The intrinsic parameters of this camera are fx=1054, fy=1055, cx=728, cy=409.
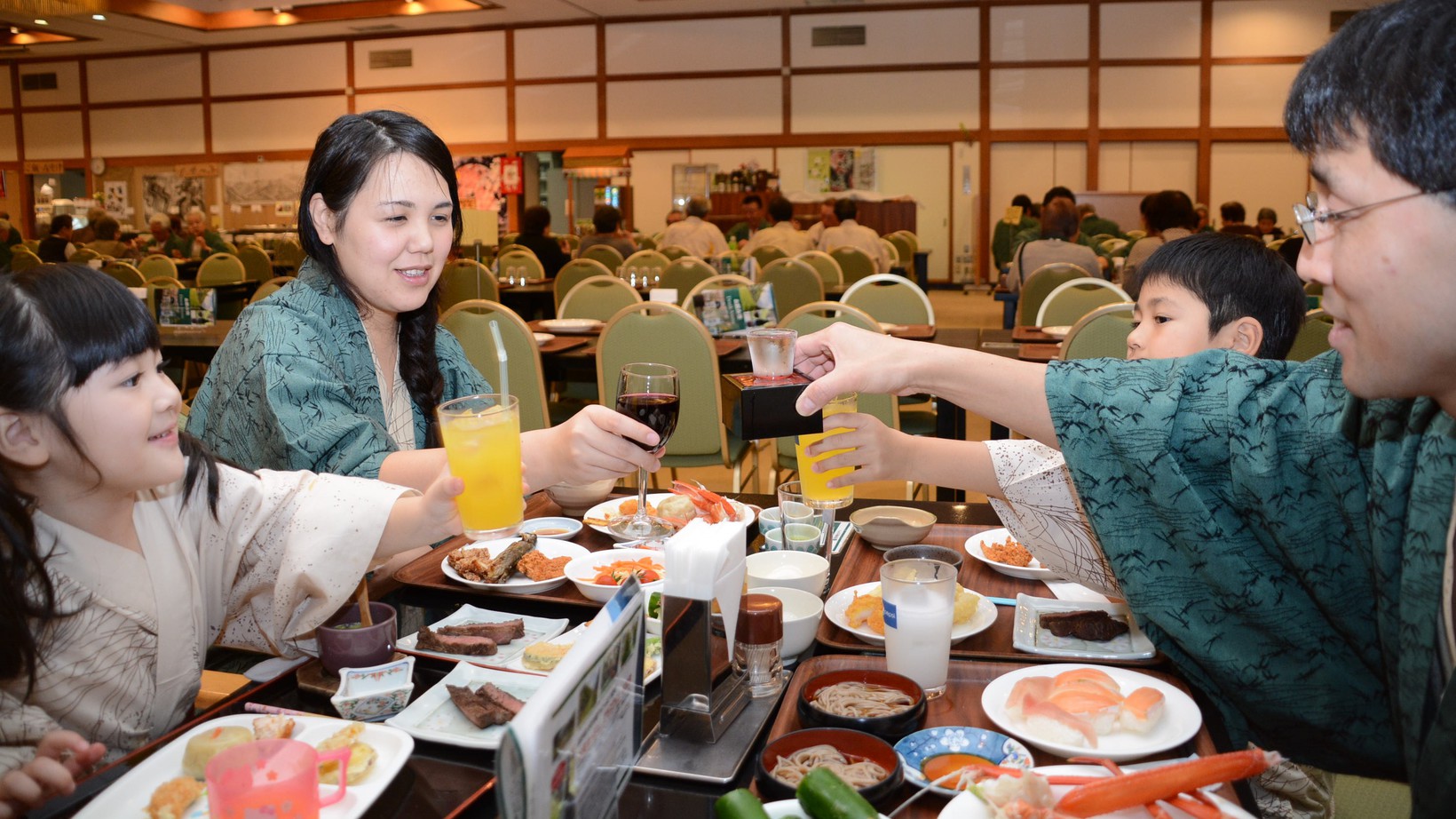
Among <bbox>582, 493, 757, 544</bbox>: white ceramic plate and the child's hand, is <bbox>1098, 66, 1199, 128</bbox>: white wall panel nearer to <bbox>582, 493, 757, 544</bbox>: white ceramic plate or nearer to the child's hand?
<bbox>582, 493, 757, 544</bbox>: white ceramic plate

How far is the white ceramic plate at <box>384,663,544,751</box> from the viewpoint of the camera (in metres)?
1.22

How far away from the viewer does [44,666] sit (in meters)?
1.37

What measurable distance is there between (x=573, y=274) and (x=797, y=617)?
5.87 metres

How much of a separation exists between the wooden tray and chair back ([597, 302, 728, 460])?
264 cm

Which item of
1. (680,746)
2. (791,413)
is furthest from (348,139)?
(680,746)

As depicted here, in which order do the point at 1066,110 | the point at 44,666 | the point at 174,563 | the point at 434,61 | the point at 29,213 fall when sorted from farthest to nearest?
the point at 29,213 → the point at 434,61 → the point at 1066,110 → the point at 174,563 → the point at 44,666

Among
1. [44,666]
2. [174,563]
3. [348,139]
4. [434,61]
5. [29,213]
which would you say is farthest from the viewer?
[29,213]

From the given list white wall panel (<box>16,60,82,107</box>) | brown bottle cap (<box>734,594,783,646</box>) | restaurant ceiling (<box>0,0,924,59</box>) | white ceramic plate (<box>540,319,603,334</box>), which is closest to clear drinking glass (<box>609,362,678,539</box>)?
brown bottle cap (<box>734,594,783,646</box>)

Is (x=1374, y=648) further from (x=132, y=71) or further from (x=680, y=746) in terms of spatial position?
(x=132, y=71)

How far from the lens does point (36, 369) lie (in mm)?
1297

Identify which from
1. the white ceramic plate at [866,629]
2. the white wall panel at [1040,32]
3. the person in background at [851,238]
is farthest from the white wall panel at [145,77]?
the white ceramic plate at [866,629]

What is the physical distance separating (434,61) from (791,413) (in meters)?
15.2

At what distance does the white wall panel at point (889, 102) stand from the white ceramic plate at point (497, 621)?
1345 cm

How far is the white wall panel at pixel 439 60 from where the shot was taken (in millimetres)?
15023
